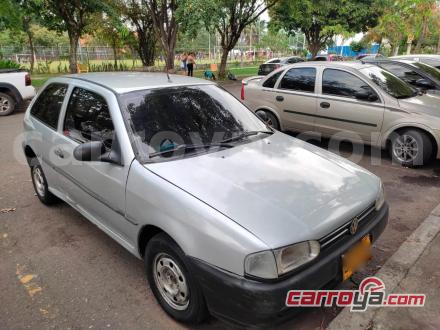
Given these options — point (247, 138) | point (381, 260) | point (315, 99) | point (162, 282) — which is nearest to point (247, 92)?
point (315, 99)

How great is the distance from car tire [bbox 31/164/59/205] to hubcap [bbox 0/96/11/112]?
7125mm

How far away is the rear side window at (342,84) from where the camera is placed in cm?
600

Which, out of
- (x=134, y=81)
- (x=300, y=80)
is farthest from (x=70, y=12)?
(x=134, y=81)

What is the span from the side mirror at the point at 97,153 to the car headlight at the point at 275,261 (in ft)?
4.36

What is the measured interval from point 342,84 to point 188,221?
192 inches

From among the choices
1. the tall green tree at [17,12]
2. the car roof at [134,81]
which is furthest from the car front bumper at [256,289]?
the tall green tree at [17,12]

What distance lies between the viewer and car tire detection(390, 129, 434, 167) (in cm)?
557

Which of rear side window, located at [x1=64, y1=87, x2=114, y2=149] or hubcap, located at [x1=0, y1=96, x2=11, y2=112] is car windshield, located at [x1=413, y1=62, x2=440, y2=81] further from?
hubcap, located at [x1=0, y1=96, x2=11, y2=112]

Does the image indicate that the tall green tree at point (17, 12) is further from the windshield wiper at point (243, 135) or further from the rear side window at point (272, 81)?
the windshield wiper at point (243, 135)

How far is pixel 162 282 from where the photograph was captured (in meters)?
2.63

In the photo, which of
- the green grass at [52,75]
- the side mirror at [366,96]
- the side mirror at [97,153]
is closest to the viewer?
the side mirror at [97,153]

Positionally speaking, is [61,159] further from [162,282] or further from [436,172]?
[436,172]

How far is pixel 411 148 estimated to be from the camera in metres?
5.73

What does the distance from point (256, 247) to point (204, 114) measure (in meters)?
1.62
